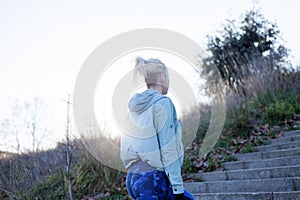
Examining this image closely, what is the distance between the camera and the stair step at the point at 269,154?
410 cm

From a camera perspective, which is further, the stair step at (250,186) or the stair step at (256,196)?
the stair step at (250,186)

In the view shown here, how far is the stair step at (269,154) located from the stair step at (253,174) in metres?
0.61

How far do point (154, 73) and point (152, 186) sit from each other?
691 mm

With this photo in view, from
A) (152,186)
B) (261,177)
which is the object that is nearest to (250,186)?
(261,177)

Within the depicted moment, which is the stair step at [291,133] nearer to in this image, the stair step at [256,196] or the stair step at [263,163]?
the stair step at [263,163]

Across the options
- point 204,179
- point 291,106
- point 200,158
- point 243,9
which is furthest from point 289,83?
point 243,9

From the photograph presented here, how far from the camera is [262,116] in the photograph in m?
6.14

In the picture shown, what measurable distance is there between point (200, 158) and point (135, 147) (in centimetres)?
352

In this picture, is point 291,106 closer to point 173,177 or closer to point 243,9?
point 173,177

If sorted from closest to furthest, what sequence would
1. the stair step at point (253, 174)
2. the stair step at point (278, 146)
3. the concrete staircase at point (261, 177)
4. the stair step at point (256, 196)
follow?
the stair step at point (256, 196) → the concrete staircase at point (261, 177) → the stair step at point (253, 174) → the stair step at point (278, 146)

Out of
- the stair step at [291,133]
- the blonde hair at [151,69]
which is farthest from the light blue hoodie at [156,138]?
the stair step at [291,133]

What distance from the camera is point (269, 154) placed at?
435 cm

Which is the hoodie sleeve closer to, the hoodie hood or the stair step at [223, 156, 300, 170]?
the hoodie hood

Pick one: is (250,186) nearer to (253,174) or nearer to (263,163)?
(253,174)
